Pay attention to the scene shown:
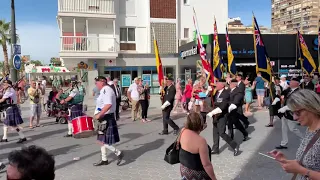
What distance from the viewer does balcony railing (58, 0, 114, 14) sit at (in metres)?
22.9

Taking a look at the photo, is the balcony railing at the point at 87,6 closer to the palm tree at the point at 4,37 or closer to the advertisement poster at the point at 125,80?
the advertisement poster at the point at 125,80

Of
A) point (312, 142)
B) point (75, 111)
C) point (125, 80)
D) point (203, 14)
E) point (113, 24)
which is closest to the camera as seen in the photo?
point (312, 142)

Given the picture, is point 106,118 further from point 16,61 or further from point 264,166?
point 16,61

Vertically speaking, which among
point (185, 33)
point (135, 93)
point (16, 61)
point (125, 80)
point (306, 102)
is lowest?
point (135, 93)

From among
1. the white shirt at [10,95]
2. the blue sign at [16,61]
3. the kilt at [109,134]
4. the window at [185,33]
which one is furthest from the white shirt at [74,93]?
the window at [185,33]

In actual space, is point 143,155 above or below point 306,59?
below

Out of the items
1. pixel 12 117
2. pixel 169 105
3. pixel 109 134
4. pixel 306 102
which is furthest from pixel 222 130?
pixel 12 117

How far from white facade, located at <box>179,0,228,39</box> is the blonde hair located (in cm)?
2448

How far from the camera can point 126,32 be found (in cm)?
2533

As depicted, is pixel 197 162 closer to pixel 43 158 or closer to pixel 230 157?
pixel 43 158

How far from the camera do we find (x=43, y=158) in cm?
181

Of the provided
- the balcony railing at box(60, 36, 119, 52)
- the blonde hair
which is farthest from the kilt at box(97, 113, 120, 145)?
the balcony railing at box(60, 36, 119, 52)

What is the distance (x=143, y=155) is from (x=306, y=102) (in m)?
5.08

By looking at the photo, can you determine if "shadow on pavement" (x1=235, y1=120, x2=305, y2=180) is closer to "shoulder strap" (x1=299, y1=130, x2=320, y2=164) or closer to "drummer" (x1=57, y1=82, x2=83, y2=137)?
"shoulder strap" (x1=299, y1=130, x2=320, y2=164)
